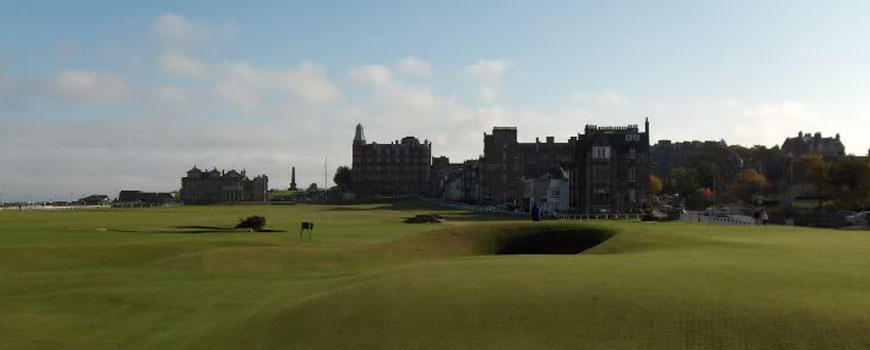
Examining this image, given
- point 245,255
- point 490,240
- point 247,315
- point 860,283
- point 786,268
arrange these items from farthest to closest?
point 490,240, point 245,255, point 786,268, point 247,315, point 860,283

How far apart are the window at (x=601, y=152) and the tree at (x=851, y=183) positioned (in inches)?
1360

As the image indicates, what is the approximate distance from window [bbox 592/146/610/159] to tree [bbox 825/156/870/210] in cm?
3455

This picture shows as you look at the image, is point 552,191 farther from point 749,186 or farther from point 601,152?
point 749,186

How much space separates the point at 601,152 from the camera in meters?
129

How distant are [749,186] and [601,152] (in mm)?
72654

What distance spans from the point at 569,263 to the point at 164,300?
49.3 feet

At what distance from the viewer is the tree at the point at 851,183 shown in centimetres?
10619

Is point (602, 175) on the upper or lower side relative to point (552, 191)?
upper

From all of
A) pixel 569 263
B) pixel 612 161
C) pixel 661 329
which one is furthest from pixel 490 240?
pixel 612 161

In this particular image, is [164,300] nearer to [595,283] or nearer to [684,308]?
[595,283]

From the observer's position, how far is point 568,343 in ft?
53.8

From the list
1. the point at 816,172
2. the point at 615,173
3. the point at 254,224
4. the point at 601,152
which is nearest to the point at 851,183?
the point at 816,172

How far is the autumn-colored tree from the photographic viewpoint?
181375 mm

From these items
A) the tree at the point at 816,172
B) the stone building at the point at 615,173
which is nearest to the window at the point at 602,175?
the stone building at the point at 615,173
